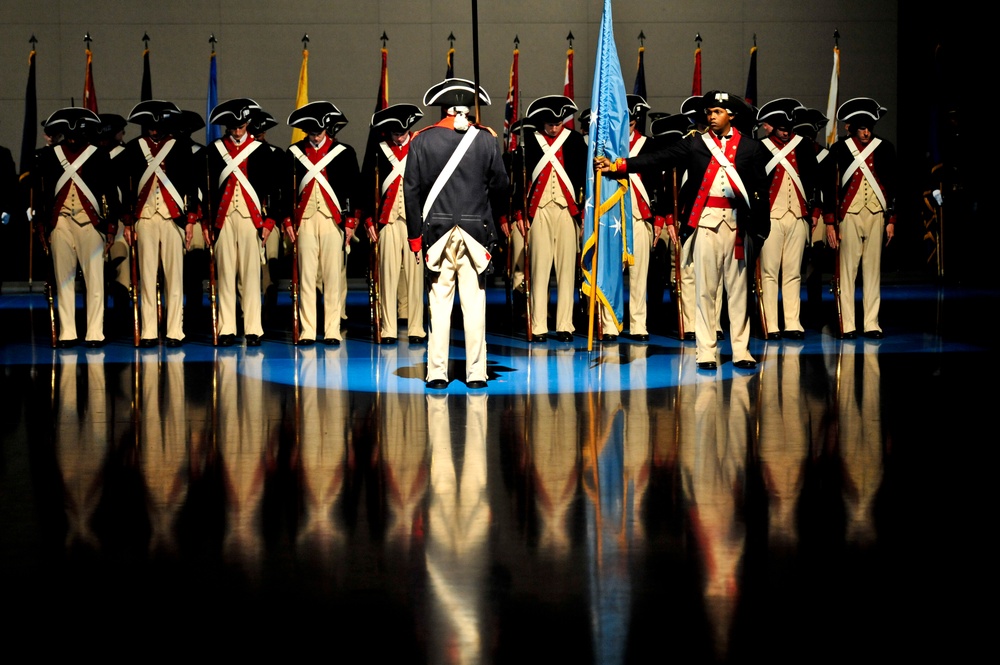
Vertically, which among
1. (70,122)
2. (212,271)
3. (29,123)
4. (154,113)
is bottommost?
(212,271)

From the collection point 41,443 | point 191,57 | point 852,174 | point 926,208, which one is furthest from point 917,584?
point 191,57

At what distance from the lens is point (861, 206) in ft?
36.0

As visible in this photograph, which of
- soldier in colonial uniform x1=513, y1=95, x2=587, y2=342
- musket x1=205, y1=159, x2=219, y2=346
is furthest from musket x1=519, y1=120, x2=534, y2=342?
musket x1=205, y1=159, x2=219, y2=346

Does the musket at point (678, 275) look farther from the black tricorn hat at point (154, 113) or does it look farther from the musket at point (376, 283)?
the black tricorn hat at point (154, 113)

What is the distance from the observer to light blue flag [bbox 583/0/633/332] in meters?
9.62

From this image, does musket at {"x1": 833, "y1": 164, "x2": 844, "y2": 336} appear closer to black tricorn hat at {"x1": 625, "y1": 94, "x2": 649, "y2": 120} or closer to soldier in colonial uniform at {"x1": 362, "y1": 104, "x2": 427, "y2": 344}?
black tricorn hat at {"x1": 625, "y1": 94, "x2": 649, "y2": 120}

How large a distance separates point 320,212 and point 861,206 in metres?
4.57

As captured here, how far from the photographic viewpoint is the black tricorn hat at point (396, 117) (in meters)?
10.6

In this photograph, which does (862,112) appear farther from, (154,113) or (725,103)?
(154,113)

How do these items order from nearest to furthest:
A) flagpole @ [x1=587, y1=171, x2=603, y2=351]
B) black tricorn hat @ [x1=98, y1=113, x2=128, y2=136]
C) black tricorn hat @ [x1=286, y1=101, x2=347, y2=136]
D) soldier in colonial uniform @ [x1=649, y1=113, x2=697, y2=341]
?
flagpole @ [x1=587, y1=171, x2=603, y2=351] → black tricorn hat @ [x1=286, y1=101, x2=347, y2=136] → soldier in colonial uniform @ [x1=649, y1=113, x2=697, y2=341] → black tricorn hat @ [x1=98, y1=113, x2=128, y2=136]

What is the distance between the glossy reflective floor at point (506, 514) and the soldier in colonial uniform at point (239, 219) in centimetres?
188

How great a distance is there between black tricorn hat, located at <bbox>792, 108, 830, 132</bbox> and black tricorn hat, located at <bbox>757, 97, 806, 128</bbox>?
5 cm

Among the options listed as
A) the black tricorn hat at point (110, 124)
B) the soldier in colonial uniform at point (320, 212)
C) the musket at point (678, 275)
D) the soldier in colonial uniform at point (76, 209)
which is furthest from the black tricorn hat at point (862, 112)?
the black tricorn hat at point (110, 124)

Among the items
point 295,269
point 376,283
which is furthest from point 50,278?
point 376,283
